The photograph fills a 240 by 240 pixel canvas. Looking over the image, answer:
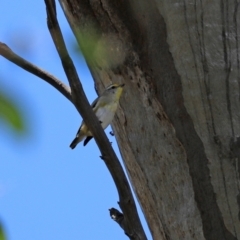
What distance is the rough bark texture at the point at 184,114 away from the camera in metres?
1.30

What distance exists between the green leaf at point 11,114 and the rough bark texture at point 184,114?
0.79 meters

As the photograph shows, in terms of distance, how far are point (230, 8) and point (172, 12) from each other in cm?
15

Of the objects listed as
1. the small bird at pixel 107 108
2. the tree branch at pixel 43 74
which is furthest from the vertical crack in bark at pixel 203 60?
the tree branch at pixel 43 74

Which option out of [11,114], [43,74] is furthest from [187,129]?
[11,114]

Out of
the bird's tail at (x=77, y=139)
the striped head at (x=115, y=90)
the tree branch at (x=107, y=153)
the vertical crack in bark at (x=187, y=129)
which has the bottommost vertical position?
the tree branch at (x=107, y=153)

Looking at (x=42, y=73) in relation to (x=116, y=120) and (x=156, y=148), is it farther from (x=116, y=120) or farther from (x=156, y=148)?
(x=116, y=120)

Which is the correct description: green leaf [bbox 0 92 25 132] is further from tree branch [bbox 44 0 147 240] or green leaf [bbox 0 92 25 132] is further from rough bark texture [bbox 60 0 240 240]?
rough bark texture [bbox 60 0 240 240]

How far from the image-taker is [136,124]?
150cm

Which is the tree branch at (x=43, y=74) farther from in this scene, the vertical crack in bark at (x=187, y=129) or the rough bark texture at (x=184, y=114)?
the vertical crack in bark at (x=187, y=129)

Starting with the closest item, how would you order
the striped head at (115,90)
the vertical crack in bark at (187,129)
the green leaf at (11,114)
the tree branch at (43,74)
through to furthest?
the green leaf at (11,114) → the tree branch at (43,74) → the vertical crack in bark at (187,129) → the striped head at (115,90)

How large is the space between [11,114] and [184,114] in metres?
0.92

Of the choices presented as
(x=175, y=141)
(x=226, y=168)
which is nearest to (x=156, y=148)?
(x=175, y=141)

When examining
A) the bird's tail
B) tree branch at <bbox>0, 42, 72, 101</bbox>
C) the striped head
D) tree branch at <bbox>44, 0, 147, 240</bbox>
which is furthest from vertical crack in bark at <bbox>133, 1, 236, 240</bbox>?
the bird's tail

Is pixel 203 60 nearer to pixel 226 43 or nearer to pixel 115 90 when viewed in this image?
pixel 226 43
